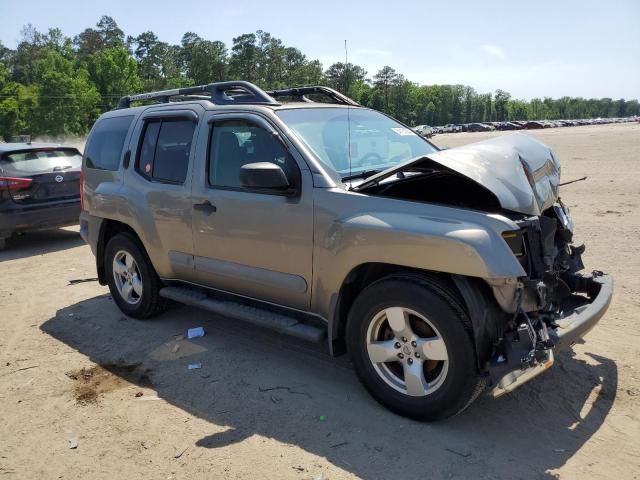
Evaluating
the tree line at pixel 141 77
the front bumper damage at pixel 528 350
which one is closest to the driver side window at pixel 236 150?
the front bumper damage at pixel 528 350

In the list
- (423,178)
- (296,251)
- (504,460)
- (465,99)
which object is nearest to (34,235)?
(296,251)

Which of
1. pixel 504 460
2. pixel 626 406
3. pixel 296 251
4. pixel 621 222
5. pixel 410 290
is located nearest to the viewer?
pixel 504 460

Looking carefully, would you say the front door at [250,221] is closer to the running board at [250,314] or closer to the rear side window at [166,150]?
the running board at [250,314]

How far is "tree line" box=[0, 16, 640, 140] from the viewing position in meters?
69.4

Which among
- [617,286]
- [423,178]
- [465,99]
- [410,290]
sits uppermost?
[465,99]

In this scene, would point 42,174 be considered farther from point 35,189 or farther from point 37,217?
point 37,217

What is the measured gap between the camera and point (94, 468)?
3193 millimetres

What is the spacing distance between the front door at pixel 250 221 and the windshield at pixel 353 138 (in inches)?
10.2

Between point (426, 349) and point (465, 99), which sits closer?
point (426, 349)

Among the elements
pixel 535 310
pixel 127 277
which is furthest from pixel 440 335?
pixel 127 277

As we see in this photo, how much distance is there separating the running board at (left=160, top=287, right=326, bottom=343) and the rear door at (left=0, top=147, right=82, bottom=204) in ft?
16.1

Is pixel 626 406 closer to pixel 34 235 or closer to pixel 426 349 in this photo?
pixel 426 349

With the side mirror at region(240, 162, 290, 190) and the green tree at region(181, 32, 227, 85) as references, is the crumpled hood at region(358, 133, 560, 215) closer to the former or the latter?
the side mirror at region(240, 162, 290, 190)

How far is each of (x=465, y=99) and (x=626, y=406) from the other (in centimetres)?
15908
